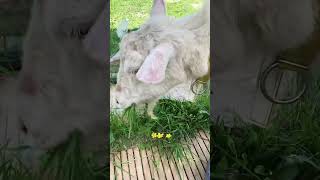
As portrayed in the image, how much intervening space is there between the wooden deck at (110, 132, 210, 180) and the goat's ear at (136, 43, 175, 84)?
28 cm

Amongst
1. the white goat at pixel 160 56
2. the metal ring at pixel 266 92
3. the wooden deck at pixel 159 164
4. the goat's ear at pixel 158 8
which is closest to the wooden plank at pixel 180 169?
the wooden deck at pixel 159 164

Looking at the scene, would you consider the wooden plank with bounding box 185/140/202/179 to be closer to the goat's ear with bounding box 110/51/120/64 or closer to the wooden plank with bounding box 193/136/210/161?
the wooden plank with bounding box 193/136/210/161

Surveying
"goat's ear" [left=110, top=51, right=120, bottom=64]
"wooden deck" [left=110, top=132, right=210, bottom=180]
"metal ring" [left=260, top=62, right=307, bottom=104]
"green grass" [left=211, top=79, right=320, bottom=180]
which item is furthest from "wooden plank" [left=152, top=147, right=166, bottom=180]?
"metal ring" [left=260, top=62, right=307, bottom=104]

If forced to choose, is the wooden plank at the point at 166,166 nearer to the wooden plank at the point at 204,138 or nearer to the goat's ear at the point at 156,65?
the wooden plank at the point at 204,138

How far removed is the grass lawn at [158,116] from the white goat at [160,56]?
0.03 m

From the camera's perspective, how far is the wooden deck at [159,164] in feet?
6.81

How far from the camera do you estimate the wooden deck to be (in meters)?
2.07

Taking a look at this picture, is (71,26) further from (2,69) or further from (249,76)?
(249,76)

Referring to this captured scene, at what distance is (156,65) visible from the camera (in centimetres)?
209

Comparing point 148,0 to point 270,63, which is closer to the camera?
point 270,63

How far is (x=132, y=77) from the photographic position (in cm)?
212

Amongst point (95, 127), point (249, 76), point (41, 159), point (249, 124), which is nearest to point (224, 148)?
point (249, 124)

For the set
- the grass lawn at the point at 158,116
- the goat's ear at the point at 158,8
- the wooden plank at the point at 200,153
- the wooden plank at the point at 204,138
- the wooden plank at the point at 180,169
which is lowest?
the wooden plank at the point at 180,169

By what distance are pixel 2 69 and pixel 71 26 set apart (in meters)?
0.28
